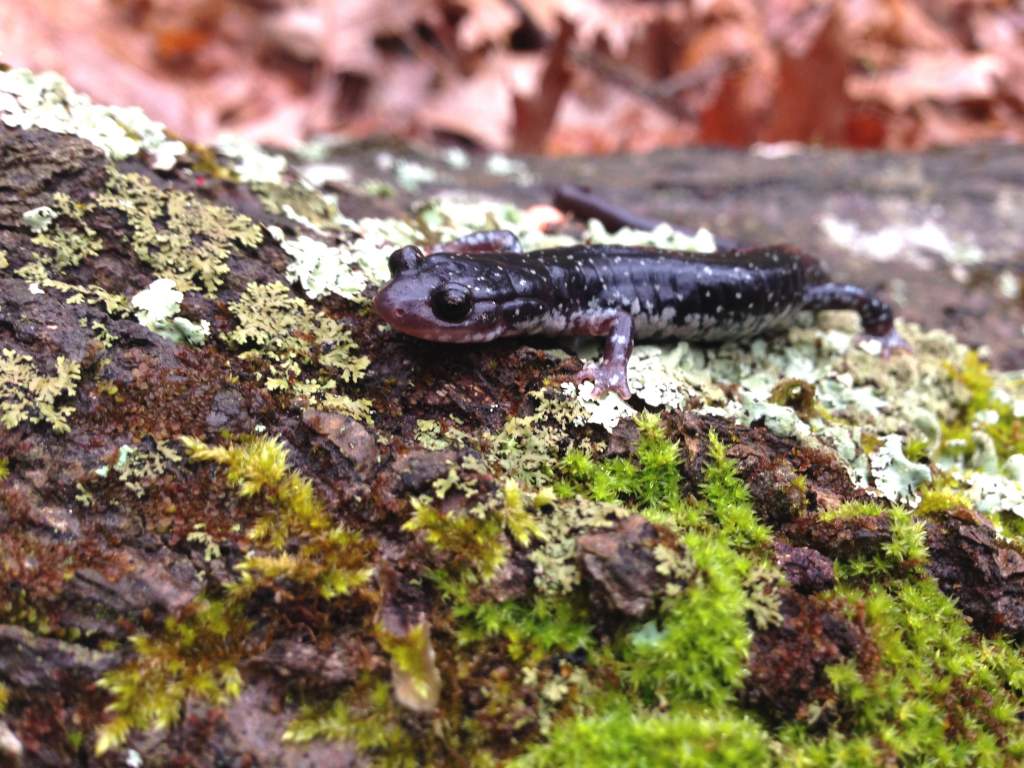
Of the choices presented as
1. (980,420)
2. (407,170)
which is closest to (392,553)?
(980,420)

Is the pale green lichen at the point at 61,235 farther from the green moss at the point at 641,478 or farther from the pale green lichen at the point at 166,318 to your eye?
the green moss at the point at 641,478

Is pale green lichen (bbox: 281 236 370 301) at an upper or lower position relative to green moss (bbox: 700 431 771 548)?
upper

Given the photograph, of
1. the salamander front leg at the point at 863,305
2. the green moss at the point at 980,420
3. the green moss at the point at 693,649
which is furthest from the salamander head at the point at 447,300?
the green moss at the point at 980,420

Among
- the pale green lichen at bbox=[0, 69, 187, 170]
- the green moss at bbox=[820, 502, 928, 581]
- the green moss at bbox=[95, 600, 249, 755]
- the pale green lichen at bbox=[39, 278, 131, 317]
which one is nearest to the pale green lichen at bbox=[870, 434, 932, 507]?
the green moss at bbox=[820, 502, 928, 581]

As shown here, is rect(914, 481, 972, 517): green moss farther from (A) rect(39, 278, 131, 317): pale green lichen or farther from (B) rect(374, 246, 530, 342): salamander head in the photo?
(A) rect(39, 278, 131, 317): pale green lichen

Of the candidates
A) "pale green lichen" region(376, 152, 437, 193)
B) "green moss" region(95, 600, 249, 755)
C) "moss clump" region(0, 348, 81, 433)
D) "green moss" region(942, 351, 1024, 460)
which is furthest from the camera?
"pale green lichen" region(376, 152, 437, 193)

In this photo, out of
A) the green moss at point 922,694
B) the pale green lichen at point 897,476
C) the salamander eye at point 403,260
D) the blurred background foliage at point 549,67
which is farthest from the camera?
the blurred background foliage at point 549,67
